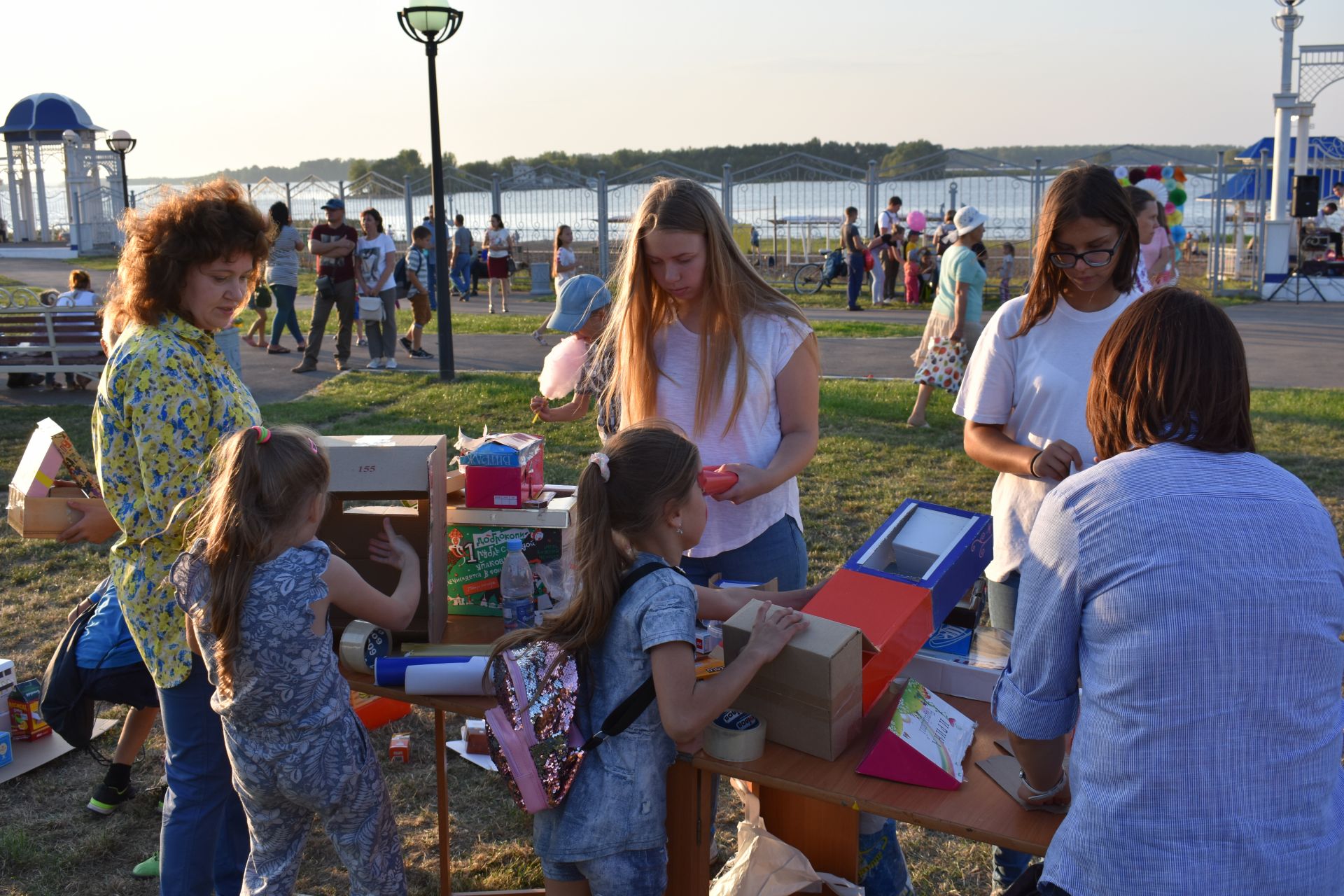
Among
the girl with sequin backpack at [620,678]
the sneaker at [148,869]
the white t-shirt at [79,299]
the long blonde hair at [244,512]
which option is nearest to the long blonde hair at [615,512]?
the girl with sequin backpack at [620,678]

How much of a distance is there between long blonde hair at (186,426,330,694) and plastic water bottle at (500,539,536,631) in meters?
0.59

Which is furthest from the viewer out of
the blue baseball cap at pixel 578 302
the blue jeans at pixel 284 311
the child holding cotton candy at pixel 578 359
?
the blue jeans at pixel 284 311

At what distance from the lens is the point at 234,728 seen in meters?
2.28

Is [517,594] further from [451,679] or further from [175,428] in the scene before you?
[175,428]

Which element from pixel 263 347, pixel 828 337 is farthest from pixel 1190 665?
pixel 263 347

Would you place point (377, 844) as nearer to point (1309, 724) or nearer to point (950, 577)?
point (950, 577)

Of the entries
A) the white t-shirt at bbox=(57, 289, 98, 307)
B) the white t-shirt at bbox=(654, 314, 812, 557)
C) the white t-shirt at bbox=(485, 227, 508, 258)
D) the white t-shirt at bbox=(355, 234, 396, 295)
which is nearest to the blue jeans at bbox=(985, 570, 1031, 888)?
the white t-shirt at bbox=(654, 314, 812, 557)

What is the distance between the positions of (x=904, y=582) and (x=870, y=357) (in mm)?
10066

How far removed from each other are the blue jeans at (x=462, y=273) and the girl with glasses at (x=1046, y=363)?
1846cm

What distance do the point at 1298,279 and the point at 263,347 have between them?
52.4 feet

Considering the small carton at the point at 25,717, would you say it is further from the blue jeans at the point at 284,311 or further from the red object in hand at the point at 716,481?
the blue jeans at the point at 284,311

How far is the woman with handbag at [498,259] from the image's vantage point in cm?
1758

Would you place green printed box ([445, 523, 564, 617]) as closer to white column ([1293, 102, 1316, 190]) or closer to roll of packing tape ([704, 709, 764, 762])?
roll of packing tape ([704, 709, 764, 762])

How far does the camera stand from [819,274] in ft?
66.6
